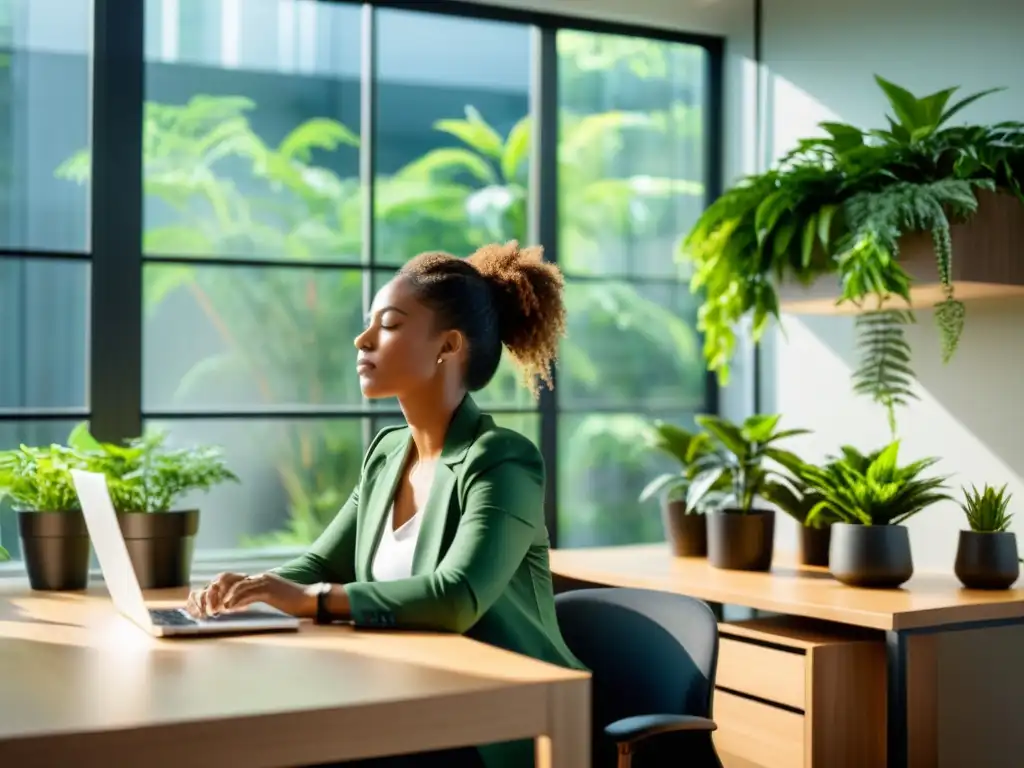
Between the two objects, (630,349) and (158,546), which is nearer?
(158,546)

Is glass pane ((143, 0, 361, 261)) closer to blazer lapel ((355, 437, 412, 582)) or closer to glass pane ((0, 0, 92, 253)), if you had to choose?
glass pane ((0, 0, 92, 253))

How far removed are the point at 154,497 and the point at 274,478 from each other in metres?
1.07

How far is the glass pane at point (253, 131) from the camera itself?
414 centimetres

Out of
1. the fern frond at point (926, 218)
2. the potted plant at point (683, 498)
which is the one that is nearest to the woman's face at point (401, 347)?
the fern frond at point (926, 218)

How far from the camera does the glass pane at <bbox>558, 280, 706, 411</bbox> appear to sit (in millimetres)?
4723

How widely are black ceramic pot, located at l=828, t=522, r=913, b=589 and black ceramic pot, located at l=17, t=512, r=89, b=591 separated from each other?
180 cm

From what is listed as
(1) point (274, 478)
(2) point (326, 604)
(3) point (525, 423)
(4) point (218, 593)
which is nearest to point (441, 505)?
(2) point (326, 604)

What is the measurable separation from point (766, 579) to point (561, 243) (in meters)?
1.68

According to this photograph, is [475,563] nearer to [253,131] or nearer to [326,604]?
[326,604]

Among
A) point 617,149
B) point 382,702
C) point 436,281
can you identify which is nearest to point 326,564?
point 436,281

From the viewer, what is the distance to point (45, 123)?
13.1ft

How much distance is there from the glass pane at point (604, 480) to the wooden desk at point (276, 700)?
2.67 m

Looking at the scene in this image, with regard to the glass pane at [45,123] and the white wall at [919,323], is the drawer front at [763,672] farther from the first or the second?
the glass pane at [45,123]

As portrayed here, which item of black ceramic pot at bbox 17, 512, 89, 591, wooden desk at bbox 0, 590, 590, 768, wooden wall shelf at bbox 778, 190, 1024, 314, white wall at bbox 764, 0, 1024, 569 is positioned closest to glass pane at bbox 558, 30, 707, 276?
white wall at bbox 764, 0, 1024, 569
